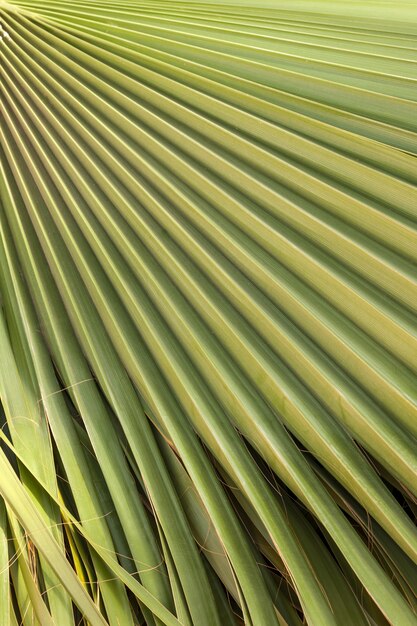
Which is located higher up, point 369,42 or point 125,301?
point 369,42

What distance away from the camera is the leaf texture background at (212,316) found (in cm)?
90

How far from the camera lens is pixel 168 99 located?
119 cm

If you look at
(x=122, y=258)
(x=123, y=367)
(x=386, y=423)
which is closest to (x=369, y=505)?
(x=386, y=423)

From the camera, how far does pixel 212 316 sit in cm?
106

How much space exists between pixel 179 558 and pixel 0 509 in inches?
12.9

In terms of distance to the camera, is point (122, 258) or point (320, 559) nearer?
point (320, 559)

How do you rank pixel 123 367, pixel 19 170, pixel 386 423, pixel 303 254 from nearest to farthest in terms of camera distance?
pixel 386 423 → pixel 303 254 → pixel 123 367 → pixel 19 170

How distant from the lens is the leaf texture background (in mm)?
897

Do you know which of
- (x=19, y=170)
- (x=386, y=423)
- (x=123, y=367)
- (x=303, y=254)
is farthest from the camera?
(x=19, y=170)

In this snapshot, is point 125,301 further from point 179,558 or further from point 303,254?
point 179,558

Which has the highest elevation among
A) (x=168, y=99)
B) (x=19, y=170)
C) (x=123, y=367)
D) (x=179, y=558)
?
(x=19, y=170)

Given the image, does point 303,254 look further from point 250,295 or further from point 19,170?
point 19,170

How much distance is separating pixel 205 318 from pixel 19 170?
1.92 ft

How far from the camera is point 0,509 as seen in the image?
3.35 feet
